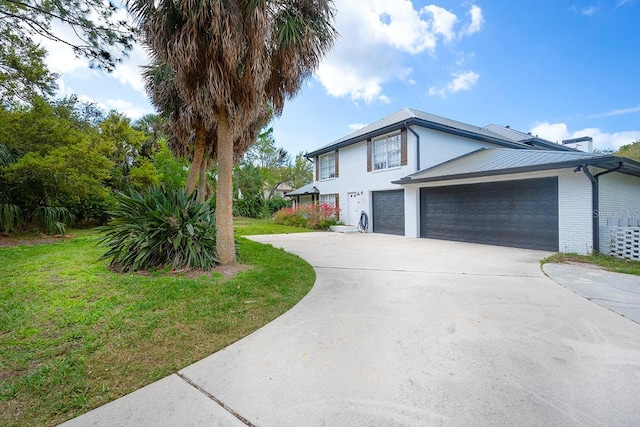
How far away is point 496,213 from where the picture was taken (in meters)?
10.4

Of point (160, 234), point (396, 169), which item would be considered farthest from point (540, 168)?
point (160, 234)

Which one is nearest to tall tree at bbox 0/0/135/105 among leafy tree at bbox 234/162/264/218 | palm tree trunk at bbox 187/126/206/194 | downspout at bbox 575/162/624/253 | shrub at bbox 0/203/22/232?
palm tree trunk at bbox 187/126/206/194

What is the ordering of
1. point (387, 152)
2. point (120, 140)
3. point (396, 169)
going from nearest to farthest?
point (396, 169), point (387, 152), point (120, 140)

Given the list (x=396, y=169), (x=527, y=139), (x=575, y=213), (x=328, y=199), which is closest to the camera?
(x=575, y=213)

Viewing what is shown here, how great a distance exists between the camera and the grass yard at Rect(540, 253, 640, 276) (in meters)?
6.26

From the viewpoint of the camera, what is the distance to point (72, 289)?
4398 millimetres

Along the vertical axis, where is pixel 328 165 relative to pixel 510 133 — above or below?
below

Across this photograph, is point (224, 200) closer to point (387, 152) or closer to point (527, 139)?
point (387, 152)

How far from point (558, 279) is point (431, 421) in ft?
17.7

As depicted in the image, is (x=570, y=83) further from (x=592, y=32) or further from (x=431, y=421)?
(x=431, y=421)

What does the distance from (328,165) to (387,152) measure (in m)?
5.43

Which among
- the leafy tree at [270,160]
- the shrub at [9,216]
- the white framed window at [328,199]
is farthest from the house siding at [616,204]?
the leafy tree at [270,160]

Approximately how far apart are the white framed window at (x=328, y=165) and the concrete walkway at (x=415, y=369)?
49.1ft

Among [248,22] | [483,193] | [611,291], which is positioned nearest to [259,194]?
[483,193]
